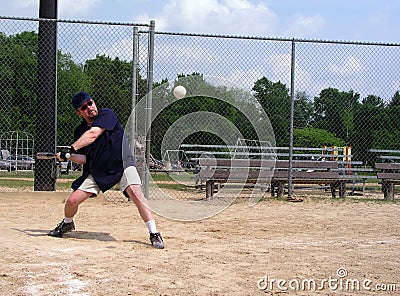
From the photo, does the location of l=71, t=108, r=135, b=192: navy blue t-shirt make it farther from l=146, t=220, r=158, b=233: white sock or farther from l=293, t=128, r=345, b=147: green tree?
l=293, t=128, r=345, b=147: green tree

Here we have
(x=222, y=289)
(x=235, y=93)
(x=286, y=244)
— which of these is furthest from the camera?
(x=235, y=93)

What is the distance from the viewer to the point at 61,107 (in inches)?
761

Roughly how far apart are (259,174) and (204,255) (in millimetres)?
7192

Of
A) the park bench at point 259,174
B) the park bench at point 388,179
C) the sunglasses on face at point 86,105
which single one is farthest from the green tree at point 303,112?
the sunglasses on face at point 86,105

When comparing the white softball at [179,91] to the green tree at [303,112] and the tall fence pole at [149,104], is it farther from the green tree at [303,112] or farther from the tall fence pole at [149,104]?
the green tree at [303,112]

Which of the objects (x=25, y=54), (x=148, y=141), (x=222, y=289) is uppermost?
(x=25, y=54)

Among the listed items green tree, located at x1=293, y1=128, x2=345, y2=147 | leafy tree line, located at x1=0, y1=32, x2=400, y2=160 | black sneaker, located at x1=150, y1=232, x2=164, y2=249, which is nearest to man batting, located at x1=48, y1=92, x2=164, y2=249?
black sneaker, located at x1=150, y1=232, x2=164, y2=249

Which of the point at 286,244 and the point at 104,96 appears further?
the point at 104,96

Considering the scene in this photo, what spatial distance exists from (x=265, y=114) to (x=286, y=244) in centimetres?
732

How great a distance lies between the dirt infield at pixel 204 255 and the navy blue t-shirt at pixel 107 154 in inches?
28.4

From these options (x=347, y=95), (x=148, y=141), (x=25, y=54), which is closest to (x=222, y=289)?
(x=148, y=141)

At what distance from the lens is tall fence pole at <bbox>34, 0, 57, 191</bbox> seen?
11547mm

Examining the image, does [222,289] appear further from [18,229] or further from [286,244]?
[18,229]

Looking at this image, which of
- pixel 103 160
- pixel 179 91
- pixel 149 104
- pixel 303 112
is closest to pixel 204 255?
pixel 103 160
